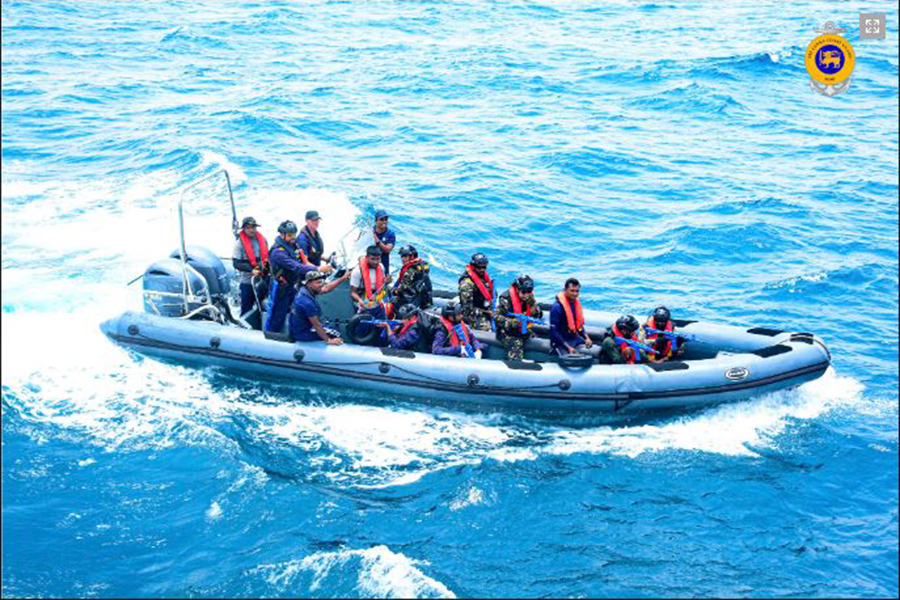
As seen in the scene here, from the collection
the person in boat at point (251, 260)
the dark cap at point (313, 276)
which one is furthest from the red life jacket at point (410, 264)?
the person in boat at point (251, 260)

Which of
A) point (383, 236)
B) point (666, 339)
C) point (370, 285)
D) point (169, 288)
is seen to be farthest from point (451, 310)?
point (169, 288)

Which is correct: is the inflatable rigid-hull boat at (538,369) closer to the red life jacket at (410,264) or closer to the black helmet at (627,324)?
the black helmet at (627,324)

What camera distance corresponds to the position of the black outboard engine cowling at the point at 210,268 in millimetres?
11461

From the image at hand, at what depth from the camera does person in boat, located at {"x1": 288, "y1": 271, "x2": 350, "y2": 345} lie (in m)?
9.98

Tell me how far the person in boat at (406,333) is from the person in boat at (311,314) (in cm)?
58

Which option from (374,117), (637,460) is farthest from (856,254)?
(374,117)

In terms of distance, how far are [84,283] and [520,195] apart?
8348 millimetres

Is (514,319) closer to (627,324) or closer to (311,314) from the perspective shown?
(627,324)

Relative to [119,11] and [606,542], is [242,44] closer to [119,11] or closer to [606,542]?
[119,11]

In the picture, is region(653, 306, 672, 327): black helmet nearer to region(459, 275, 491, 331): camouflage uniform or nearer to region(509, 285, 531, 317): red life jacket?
region(509, 285, 531, 317): red life jacket

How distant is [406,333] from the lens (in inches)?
Answer: 419

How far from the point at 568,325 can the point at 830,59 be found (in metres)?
21.9

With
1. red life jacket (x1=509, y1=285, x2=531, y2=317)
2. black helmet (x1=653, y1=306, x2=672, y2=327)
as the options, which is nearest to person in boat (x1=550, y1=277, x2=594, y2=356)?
red life jacket (x1=509, y1=285, x2=531, y2=317)

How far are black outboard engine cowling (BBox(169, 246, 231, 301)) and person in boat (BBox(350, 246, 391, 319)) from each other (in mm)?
1984
